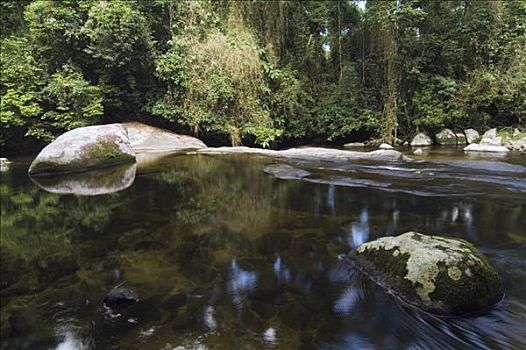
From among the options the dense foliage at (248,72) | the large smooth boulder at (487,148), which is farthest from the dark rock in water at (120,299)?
the large smooth boulder at (487,148)

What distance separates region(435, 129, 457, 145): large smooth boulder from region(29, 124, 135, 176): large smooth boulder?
38.6 feet

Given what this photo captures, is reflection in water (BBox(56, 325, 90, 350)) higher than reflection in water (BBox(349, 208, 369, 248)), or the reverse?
reflection in water (BBox(349, 208, 369, 248))

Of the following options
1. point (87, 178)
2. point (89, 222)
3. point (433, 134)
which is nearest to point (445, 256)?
point (89, 222)

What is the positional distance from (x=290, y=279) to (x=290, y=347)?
108 cm

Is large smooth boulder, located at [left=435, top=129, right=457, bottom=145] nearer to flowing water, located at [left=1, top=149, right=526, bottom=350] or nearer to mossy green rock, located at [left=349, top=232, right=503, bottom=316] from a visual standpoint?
flowing water, located at [left=1, top=149, right=526, bottom=350]

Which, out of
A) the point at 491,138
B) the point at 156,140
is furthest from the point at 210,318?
the point at 491,138

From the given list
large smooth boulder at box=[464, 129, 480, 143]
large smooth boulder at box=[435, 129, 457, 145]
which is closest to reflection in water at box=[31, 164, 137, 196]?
large smooth boulder at box=[435, 129, 457, 145]

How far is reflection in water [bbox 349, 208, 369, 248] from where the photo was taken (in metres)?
4.70

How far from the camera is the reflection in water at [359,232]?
→ 4.70m

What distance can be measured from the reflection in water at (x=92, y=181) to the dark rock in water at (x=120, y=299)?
451 cm

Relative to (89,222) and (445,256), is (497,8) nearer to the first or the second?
(445,256)

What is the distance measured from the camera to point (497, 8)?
552 inches

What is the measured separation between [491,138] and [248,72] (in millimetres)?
9271

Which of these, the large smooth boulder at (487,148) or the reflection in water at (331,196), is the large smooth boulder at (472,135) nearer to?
the large smooth boulder at (487,148)
